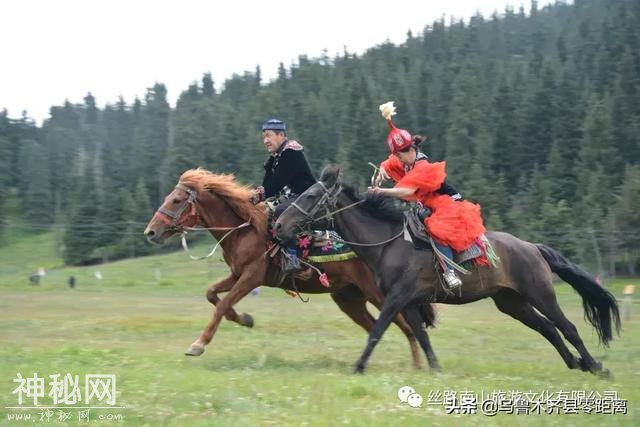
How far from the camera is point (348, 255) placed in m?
12.1

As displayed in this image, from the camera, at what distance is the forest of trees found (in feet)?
244

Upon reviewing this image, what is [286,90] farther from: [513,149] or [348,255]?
[348,255]

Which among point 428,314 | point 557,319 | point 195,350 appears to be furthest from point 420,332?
point 195,350

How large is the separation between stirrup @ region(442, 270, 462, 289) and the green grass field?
1.18 m

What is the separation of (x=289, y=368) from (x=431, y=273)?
232 cm

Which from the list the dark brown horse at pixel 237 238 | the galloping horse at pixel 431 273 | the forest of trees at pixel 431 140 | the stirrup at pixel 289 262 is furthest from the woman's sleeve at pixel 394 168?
the forest of trees at pixel 431 140

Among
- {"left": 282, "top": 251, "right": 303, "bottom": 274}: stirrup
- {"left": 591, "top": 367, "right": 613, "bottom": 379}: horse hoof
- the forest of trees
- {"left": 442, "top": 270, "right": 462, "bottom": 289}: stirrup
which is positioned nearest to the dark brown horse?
{"left": 282, "top": 251, "right": 303, "bottom": 274}: stirrup

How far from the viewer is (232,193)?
40.9 feet

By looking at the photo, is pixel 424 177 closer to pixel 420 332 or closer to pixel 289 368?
pixel 420 332

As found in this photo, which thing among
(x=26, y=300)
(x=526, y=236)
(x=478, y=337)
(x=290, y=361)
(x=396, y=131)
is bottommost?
(x=526, y=236)

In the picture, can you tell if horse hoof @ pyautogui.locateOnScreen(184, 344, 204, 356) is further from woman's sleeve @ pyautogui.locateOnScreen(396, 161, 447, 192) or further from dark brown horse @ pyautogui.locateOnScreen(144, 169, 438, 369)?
woman's sleeve @ pyautogui.locateOnScreen(396, 161, 447, 192)

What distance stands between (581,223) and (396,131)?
61098mm

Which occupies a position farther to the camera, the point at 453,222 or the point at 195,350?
the point at 195,350

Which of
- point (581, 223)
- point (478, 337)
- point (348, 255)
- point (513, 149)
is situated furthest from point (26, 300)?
point (513, 149)
